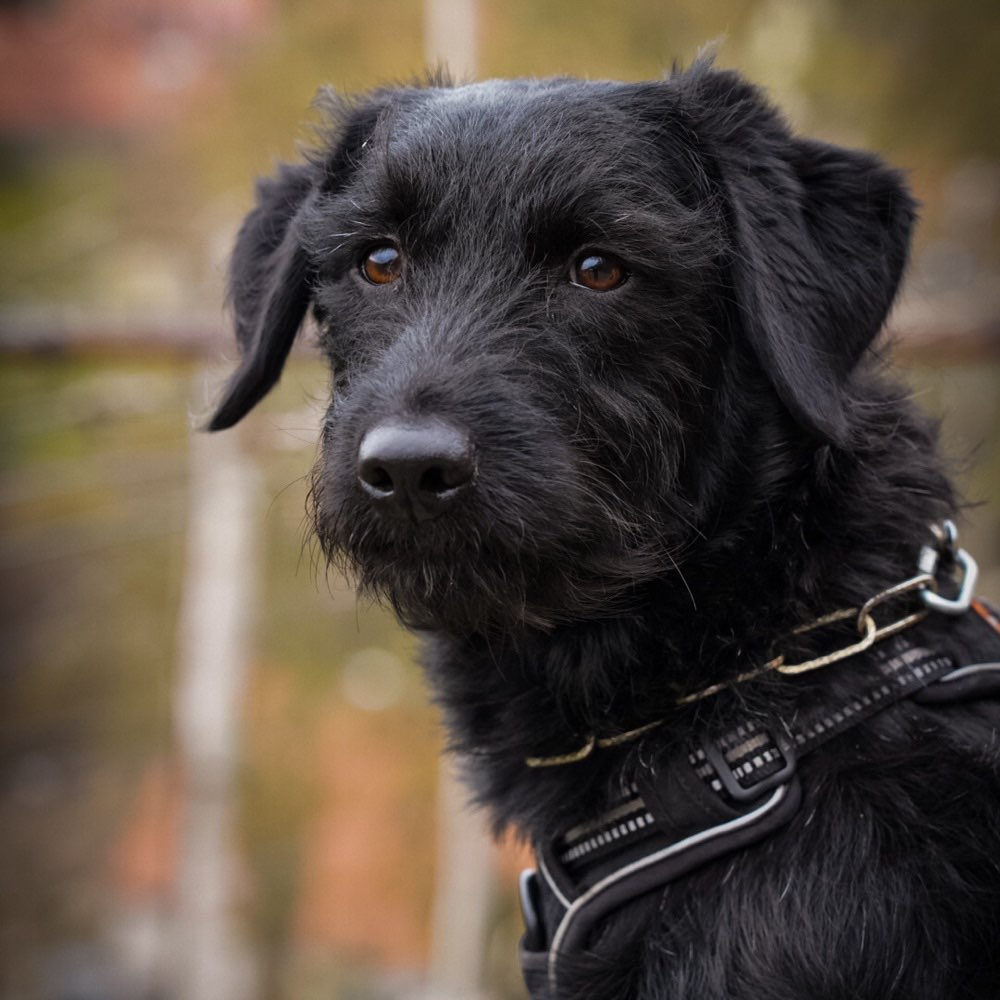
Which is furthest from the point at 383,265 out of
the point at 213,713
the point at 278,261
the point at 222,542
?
the point at 213,713

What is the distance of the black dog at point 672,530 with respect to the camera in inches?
75.5

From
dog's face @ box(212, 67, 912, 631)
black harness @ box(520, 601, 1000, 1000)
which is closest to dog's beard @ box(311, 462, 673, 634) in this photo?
dog's face @ box(212, 67, 912, 631)

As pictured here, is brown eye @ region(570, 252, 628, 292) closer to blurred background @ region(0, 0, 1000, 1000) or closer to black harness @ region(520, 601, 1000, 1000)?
black harness @ region(520, 601, 1000, 1000)

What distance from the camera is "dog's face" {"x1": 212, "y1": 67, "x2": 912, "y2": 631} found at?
6.58ft

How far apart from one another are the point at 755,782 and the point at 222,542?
626 cm

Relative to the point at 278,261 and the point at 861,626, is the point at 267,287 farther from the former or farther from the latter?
the point at 861,626

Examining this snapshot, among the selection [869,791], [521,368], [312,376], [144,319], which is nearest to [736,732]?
[869,791]

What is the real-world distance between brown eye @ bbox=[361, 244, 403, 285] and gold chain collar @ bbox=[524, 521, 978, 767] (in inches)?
41.5

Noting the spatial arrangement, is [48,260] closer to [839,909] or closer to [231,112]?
[231,112]

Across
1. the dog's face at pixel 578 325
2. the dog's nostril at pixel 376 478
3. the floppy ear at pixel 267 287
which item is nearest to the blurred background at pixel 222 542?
the floppy ear at pixel 267 287

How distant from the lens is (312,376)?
740 cm

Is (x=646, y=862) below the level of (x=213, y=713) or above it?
above

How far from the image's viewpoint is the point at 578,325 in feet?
7.04

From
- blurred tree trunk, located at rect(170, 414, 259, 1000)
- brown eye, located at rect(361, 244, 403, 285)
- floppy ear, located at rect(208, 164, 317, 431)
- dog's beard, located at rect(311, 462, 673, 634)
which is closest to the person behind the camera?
dog's beard, located at rect(311, 462, 673, 634)
